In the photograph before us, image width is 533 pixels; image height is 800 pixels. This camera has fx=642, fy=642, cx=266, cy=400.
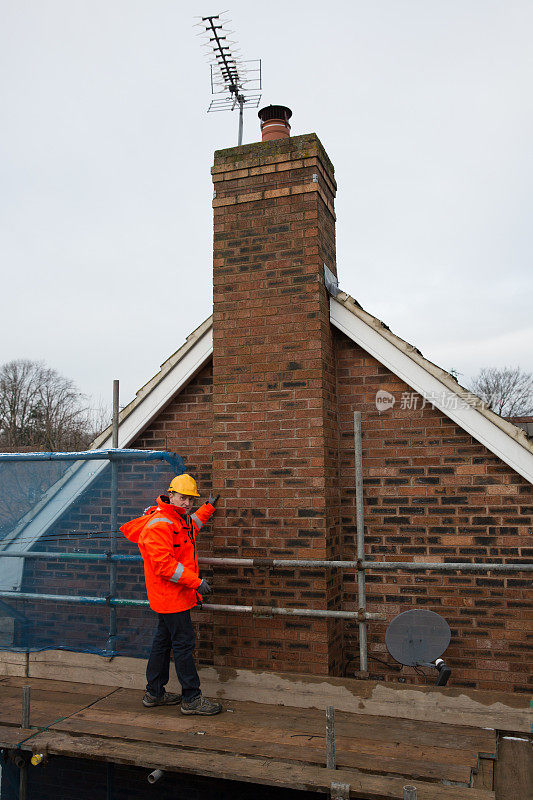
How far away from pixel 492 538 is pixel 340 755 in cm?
208

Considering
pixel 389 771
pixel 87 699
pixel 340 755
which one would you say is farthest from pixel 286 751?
pixel 87 699

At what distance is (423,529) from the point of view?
5258 mm

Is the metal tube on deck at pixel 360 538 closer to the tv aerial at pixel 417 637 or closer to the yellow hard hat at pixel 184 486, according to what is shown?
the tv aerial at pixel 417 637

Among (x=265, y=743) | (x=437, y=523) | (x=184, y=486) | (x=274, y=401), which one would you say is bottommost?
(x=265, y=743)

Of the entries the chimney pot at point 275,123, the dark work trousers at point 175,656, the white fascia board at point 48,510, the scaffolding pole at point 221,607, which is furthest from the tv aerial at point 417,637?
the chimney pot at point 275,123

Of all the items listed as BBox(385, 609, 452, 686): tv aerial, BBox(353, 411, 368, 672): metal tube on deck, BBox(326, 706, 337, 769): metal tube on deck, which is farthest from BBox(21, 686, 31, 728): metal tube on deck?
BBox(385, 609, 452, 686): tv aerial

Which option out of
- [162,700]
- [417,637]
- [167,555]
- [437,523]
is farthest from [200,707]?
[437,523]

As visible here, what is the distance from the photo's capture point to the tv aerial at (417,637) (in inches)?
191

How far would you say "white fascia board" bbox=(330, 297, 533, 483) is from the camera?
4902 millimetres

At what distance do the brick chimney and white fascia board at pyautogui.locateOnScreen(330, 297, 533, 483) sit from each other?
224 millimetres

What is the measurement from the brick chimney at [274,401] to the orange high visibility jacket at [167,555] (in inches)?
25.1

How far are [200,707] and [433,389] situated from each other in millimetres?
2969

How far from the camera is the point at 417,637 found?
4.86 meters

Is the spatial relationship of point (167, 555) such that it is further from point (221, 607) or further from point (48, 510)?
point (48, 510)
